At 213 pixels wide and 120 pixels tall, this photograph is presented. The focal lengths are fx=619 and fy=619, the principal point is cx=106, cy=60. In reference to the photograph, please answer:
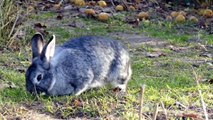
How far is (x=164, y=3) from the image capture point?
495 inches

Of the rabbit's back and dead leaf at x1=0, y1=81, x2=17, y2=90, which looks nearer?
the rabbit's back

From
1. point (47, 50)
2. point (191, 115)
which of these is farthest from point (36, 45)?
point (191, 115)

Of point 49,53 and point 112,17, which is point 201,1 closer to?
point 112,17

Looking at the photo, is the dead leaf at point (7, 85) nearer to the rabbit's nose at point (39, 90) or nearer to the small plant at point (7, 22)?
the rabbit's nose at point (39, 90)

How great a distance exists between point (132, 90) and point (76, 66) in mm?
639

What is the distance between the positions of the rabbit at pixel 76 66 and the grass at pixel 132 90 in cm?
11

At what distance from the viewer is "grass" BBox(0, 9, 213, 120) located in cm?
560

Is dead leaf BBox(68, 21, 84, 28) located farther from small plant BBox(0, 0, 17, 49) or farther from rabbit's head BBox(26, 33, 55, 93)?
rabbit's head BBox(26, 33, 55, 93)

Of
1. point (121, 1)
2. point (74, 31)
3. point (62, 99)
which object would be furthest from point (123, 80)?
point (121, 1)

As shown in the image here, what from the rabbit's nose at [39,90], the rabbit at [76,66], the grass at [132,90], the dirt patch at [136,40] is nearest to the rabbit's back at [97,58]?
the rabbit at [76,66]

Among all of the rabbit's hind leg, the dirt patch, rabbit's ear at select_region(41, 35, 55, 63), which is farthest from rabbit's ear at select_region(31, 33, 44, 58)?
the dirt patch

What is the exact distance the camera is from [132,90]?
21.0 feet

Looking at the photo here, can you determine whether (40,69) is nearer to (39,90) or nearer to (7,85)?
(39,90)

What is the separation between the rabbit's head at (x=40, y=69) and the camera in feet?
19.1
